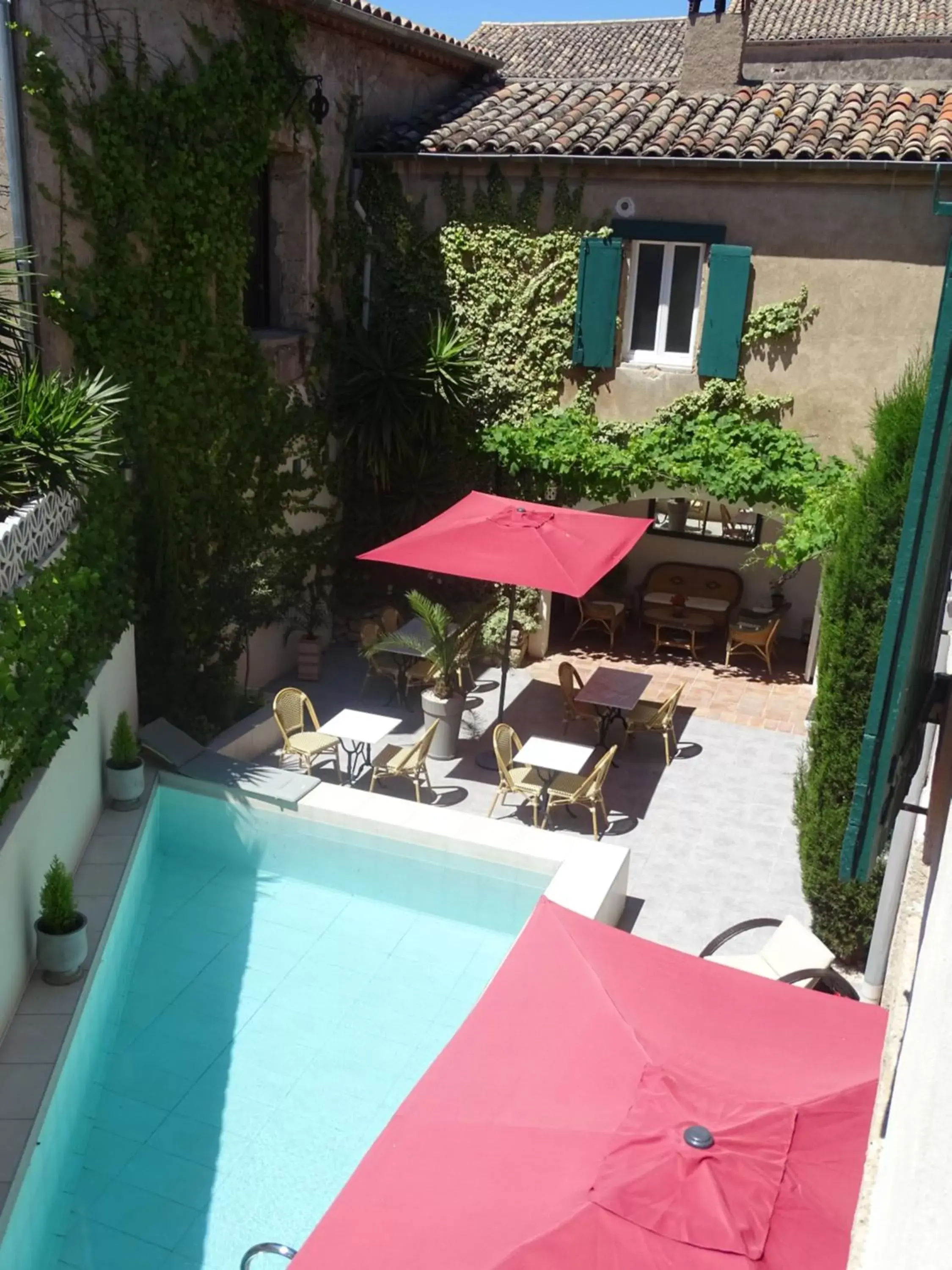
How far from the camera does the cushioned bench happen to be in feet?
63.0

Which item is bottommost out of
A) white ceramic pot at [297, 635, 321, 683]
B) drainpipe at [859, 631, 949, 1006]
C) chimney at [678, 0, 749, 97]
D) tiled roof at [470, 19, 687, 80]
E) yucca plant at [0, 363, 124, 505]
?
white ceramic pot at [297, 635, 321, 683]

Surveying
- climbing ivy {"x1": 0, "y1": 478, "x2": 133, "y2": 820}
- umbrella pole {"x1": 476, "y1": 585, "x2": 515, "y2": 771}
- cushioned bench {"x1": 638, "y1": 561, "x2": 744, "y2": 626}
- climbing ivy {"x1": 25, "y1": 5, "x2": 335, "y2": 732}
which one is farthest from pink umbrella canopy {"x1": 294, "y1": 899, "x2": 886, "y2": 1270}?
cushioned bench {"x1": 638, "y1": 561, "x2": 744, "y2": 626}

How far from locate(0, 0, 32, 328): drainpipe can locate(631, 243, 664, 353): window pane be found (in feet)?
27.3

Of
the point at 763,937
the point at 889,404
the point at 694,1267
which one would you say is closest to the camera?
the point at 694,1267

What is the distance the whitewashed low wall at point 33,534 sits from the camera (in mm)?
8289

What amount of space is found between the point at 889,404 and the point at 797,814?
12.8 feet

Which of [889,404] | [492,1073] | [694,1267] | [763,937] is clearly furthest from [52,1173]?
[889,404]

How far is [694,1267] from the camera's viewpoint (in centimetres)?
453

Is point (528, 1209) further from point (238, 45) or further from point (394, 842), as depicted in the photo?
point (238, 45)

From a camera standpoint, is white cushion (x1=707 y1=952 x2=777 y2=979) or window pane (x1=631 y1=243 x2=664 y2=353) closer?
white cushion (x1=707 y1=952 x2=777 y2=979)

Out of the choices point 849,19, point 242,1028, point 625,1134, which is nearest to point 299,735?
point 242,1028

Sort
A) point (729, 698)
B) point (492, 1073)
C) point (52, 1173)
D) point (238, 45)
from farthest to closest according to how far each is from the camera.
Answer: point (729, 698) < point (238, 45) < point (52, 1173) < point (492, 1073)

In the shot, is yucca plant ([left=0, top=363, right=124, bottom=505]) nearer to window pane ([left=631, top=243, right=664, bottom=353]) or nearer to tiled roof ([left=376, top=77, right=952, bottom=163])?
tiled roof ([left=376, top=77, right=952, bottom=163])

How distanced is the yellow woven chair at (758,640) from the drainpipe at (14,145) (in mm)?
10951
